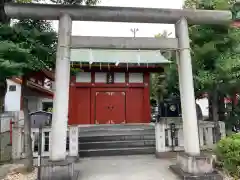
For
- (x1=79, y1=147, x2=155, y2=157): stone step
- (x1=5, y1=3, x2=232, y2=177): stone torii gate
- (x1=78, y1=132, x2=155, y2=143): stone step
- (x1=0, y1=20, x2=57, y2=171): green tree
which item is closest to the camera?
(x1=0, y1=20, x2=57, y2=171): green tree

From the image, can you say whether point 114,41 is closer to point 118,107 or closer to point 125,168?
point 125,168

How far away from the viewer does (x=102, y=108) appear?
43.9ft

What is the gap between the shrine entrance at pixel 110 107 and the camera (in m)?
13.3

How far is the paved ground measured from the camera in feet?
18.2

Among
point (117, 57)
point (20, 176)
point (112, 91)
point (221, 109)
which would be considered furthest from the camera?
point (112, 91)

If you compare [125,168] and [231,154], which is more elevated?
[231,154]

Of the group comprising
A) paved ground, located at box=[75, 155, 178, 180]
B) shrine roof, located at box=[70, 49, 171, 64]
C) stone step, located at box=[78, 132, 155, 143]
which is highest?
shrine roof, located at box=[70, 49, 171, 64]

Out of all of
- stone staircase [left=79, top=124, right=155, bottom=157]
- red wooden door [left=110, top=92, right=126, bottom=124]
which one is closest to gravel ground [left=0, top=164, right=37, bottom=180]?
stone staircase [left=79, top=124, right=155, bottom=157]

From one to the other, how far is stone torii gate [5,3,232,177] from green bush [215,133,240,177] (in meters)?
0.59

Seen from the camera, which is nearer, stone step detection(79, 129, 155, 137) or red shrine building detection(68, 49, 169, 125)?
stone step detection(79, 129, 155, 137)

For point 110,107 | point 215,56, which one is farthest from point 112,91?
point 215,56

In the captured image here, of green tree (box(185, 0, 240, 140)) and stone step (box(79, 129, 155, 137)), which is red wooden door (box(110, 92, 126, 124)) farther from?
green tree (box(185, 0, 240, 140))

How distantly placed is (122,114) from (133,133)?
4204 mm

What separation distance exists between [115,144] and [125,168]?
7.40 feet
